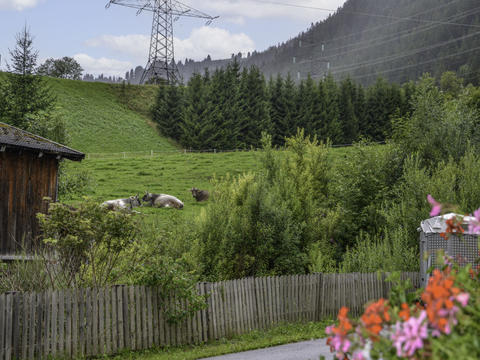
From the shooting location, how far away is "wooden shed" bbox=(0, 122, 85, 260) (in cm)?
1565

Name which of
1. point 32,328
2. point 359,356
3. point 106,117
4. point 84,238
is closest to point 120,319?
point 32,328

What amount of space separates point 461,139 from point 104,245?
832 inches

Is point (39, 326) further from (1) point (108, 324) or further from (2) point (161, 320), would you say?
(2) point (161, 320)

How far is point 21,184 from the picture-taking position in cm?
1622

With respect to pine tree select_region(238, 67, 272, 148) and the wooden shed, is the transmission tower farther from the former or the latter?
the wooden shed

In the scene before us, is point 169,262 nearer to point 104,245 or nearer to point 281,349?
point 104,245

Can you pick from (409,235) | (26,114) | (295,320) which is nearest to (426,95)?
(409,235)

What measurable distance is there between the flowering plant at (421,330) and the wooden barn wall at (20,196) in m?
13.9

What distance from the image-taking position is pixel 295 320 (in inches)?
600

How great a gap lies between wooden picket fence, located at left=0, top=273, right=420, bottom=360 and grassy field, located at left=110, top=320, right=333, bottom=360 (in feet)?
0.95

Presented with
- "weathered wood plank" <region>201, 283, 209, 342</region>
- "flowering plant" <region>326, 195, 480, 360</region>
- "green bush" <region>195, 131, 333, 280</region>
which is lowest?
"weathered wood plank" <region>201, 283, 209, 342</region>

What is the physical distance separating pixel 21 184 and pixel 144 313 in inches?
284

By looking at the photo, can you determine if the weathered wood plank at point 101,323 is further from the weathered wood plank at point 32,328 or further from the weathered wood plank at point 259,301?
the weathered wood plank at point 259,301

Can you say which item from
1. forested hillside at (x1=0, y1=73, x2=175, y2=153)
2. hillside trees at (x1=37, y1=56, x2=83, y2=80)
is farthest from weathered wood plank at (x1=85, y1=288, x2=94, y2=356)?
hillside trees at (x1=37, y1=56, x2=83, y2=80)
